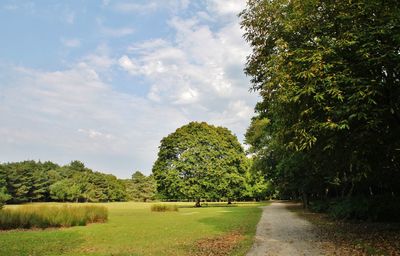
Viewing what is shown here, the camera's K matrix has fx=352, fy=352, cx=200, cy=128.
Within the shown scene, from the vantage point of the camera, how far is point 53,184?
97.3m

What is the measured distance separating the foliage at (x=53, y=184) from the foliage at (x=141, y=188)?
6.61 meters

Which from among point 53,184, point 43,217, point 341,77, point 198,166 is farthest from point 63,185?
point 341,77

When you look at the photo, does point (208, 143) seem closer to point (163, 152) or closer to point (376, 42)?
point (163, 152)

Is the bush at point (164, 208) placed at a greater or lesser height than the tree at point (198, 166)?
lesser

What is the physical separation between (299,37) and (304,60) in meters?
2.59

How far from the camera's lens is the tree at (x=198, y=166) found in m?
59.2

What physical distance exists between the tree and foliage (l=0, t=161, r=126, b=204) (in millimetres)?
40660

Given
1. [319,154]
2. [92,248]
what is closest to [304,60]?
[319,154]

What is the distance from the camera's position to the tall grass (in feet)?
85.6

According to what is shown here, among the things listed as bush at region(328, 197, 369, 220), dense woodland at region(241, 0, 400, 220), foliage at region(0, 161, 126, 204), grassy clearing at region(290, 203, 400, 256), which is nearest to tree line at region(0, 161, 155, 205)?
foliage at region(0, 161, 126, 204)

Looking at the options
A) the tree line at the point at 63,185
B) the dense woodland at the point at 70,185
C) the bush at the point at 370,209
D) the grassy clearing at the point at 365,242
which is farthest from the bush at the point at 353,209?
the tree line at the point at 63,185

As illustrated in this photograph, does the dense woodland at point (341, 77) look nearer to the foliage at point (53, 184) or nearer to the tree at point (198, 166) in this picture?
the tree at point (198, 166)

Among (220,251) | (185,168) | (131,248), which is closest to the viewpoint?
(220,251)

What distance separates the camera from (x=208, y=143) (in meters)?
63.1
